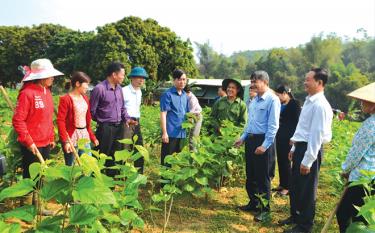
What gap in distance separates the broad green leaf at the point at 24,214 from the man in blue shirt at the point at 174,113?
291 centimetres

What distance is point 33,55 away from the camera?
115ft

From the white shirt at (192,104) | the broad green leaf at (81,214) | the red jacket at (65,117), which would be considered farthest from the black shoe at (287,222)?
the broad green leaf at (81,214)

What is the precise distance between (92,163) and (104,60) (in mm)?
23822

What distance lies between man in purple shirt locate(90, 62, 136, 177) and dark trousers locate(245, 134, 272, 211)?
1611 mm

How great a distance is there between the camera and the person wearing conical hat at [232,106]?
4508 mm

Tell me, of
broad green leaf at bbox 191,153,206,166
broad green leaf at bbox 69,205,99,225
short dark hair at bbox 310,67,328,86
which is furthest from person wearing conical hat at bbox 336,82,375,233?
broad green leaf at bbox 69,205,99,225

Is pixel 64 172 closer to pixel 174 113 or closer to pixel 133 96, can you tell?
pixel 174 113

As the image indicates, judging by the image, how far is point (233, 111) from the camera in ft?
15.2

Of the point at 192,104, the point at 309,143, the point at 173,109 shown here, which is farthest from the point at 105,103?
the point at 309,143

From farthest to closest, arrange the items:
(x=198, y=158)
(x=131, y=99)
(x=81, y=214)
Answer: (x=131, y=99), (x=198, y=158), (x=81, y=214)

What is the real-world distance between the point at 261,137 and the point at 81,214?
103 inches

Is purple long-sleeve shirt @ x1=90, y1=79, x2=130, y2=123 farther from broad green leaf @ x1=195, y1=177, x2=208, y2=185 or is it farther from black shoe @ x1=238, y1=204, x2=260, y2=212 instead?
black shoe @ x1=238, y1=204, x2=260, y2=212

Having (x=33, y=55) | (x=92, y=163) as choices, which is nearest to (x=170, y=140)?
(x=92, y=163)

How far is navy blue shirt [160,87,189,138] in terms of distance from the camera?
4371mm
